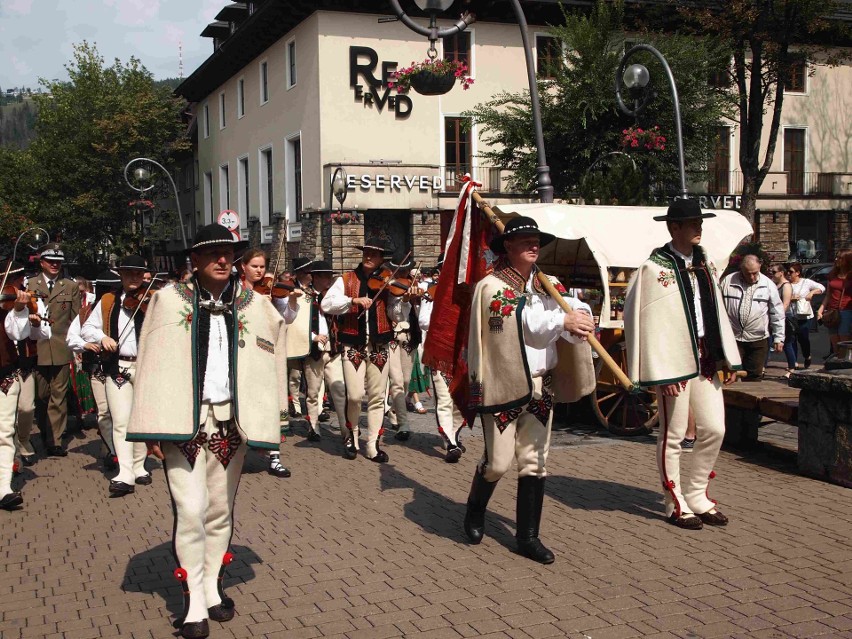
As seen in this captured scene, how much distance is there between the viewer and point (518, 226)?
18.7 feet

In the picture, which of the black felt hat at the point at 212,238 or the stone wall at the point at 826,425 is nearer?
the black felt hat at the point at 212,238

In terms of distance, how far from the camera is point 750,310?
434 inches

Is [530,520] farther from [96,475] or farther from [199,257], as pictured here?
[96,475]

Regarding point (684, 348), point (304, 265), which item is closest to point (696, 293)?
point (684, 348)

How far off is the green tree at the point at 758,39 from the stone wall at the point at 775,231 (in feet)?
19.9

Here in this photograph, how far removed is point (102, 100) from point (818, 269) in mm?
32356

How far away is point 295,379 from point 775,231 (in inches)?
1132

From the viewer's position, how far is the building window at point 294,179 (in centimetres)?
3419

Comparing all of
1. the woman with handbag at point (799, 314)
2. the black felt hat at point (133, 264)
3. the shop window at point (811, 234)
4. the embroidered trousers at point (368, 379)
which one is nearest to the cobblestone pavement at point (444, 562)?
the embroidered trousers at point (368, 379)

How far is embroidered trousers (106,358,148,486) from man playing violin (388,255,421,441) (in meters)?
2.63

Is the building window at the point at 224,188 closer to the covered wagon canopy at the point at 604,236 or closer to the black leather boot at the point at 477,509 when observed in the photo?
the covered wagon canopy at the point at 604,236

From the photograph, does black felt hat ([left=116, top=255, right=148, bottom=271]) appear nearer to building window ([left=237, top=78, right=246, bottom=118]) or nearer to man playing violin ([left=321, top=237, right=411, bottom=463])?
man playing violin ([left=321, top=237, right=411, bottom=463])

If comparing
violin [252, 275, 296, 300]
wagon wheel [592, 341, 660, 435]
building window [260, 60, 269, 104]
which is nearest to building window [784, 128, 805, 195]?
building window [260, 60, 269, 104]

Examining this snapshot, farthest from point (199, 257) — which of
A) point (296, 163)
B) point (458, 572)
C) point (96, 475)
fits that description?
point (296, 163)
